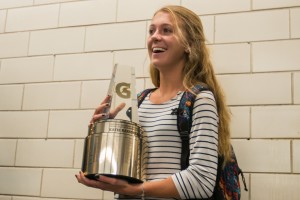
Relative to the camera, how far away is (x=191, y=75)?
3.84ft

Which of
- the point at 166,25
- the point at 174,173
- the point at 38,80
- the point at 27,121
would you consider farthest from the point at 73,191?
the point at 166,25

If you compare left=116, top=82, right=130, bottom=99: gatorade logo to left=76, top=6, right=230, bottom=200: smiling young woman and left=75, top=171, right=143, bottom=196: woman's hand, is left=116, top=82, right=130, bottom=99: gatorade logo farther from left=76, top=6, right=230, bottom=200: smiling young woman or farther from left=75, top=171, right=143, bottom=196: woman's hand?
left=75, top=171, right=143, bottom=196: woman's hand

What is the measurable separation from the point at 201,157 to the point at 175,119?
0.42 ft

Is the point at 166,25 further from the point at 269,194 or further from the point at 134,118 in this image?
the point at 269,194

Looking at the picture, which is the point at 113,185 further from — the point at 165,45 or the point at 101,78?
the point at 101,78

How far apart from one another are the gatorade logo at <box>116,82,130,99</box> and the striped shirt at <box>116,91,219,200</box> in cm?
11

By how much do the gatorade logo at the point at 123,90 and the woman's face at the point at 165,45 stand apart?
7.0 inches

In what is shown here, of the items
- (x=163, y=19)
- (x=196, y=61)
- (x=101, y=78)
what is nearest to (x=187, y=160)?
(x=196, y=61)

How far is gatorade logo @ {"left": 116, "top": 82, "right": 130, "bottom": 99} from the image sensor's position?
41.3 inches

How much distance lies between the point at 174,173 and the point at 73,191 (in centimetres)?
70

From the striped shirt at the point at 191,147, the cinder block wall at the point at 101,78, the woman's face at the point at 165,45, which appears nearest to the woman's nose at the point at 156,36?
the woman's face at the point at 165,45

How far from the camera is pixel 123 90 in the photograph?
3.46ft

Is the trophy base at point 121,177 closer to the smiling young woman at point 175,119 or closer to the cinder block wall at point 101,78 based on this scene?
the smiling young woman at point 175,119

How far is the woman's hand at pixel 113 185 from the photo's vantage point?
915 mm
